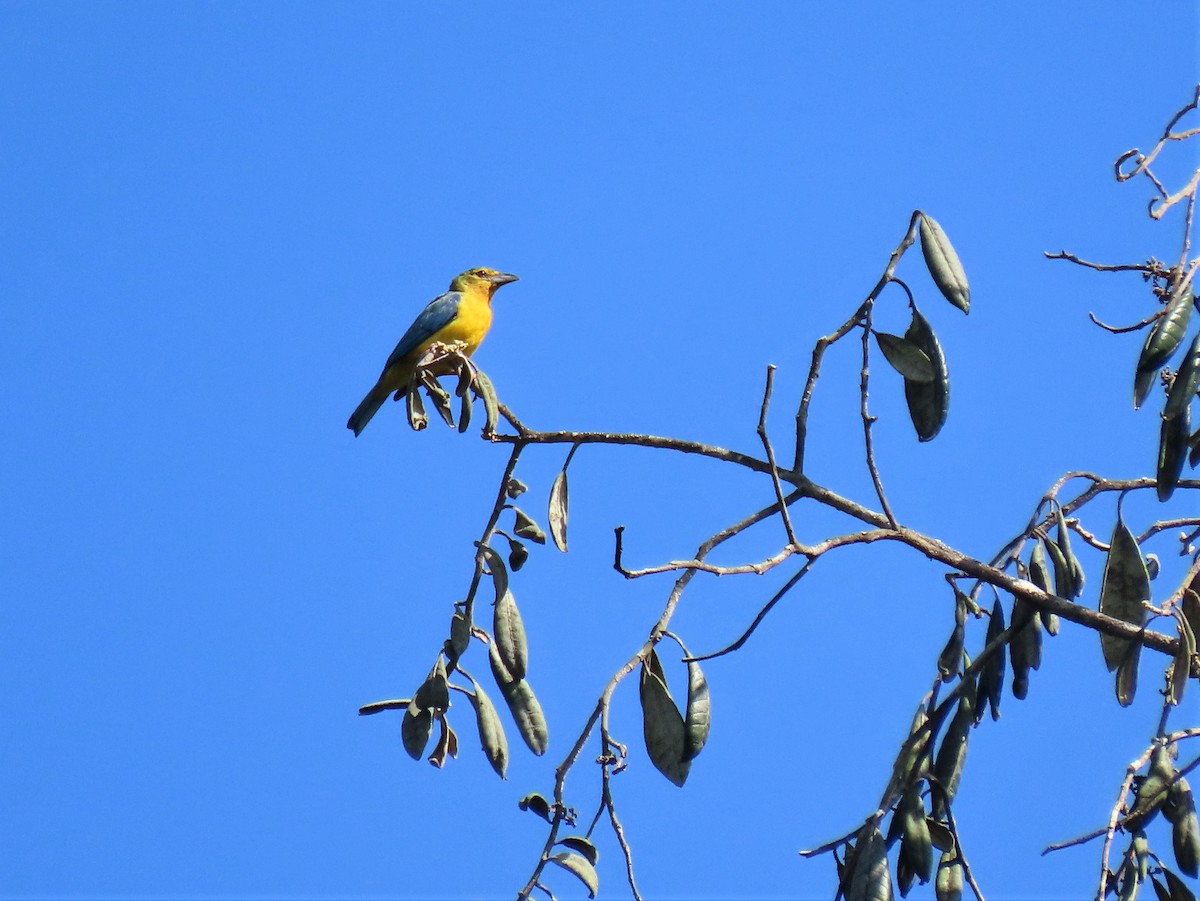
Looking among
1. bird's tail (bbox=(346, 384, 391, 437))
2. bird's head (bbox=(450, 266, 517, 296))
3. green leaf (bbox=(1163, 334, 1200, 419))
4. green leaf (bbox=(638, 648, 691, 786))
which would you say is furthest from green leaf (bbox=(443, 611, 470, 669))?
bird's head (bbox=(450, 266, 517, 296))

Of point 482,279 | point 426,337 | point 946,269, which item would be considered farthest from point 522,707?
point 482,279

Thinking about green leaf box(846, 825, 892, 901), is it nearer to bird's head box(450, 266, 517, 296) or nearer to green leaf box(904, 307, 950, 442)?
green leaf box(904, 307, 950, 442)

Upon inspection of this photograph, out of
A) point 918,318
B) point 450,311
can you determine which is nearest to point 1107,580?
point 918,318

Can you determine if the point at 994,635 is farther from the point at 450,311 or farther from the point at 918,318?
the point at 450,311

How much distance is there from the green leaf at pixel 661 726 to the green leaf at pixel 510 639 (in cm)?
31

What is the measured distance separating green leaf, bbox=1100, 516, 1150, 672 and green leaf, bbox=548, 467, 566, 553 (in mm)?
1343

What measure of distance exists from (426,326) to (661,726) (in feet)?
15.0

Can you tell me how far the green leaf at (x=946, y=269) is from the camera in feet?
11.5

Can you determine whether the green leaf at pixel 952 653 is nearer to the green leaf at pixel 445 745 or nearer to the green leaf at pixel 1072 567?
the green leaf at pixel 1072 567

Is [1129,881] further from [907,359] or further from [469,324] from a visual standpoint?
[469,324]

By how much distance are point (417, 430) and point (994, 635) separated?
1.57 metres

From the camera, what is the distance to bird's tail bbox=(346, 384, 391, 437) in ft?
24.9

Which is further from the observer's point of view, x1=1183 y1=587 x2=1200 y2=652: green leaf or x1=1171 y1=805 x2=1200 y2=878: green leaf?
x1=1183 y1=587 x2=1200 y2=652: green leaf

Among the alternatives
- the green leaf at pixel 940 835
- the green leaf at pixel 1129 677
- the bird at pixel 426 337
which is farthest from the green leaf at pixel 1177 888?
the bird at pixel 426 337
